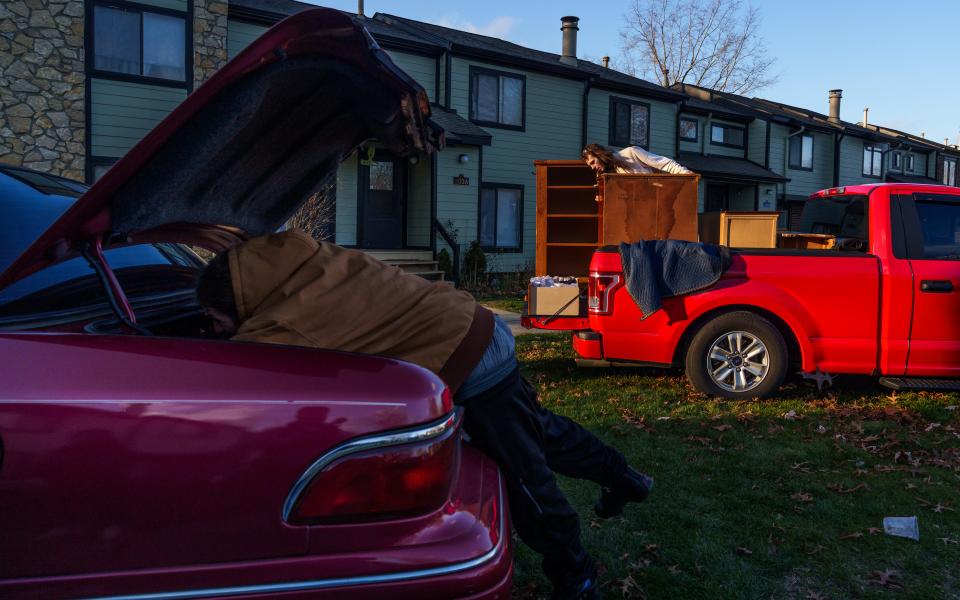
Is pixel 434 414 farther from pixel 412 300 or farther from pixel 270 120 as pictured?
pixel 270 120

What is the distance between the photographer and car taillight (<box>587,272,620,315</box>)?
20.7 feet

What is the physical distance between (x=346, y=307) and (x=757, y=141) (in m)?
27.6

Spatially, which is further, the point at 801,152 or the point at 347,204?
the point at 801,152

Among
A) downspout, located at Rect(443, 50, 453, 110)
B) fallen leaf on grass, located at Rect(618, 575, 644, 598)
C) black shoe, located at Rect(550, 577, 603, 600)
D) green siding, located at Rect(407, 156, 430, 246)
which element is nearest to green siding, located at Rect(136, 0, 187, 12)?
green siding, located at Rect(407, 156, 430, 246)

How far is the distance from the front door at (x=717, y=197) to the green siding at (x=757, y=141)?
1.92 metres

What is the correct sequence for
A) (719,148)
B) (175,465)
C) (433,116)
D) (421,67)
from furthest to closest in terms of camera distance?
(719,148), (421,67), (433,116), (175,465)

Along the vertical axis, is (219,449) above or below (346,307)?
below

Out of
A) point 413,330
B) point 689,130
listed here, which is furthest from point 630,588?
point 689,130

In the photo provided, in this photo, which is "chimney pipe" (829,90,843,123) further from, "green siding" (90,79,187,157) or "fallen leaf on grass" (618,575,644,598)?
"fallen leaf on grass" (618,575,644,598)

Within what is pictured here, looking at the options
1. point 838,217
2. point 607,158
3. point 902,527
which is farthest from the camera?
point 607,158

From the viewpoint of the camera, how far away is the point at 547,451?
2963mm

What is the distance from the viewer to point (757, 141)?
1057 inches

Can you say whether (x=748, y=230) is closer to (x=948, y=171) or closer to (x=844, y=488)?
(x=844, y=488)

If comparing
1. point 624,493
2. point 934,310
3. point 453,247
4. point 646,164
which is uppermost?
point 646,164
